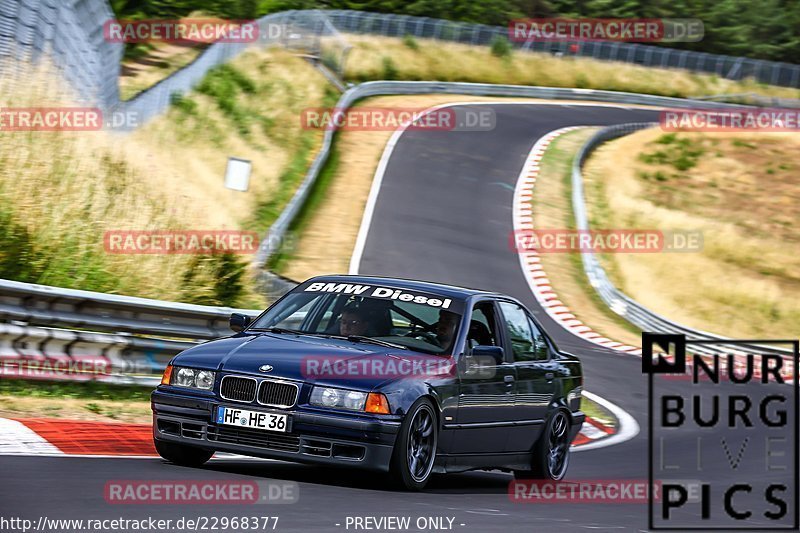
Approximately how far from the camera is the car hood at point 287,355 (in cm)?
791

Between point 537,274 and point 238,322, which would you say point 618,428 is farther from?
point 537,274

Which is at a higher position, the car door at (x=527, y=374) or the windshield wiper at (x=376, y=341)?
the windshield wiper at (x=376, y=341)

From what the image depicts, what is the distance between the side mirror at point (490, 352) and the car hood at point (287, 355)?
40 cm

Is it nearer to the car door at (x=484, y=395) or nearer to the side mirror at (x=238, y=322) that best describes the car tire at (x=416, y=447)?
the car door at (x=484, y=395)

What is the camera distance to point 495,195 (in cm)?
3300

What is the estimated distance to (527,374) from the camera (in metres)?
9.72

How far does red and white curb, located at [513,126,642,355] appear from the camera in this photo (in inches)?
893

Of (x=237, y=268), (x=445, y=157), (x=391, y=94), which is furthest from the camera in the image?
(x=391, y=94)

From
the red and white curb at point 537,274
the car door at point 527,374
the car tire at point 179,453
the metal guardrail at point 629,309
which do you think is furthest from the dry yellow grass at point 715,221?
the car tire at point 179,453

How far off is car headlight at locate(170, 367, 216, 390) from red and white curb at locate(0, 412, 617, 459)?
32.5 inches

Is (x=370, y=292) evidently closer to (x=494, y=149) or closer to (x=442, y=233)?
(x=442, y=233)

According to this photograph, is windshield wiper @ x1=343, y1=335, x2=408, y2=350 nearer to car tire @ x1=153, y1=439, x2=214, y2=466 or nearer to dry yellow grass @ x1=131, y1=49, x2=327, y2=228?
car tire @ x1=153, y1=439, x2=214, y2=466

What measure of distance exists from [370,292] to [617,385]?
10057mm

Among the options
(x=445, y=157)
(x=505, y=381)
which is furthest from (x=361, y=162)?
(x=505, y=381)
